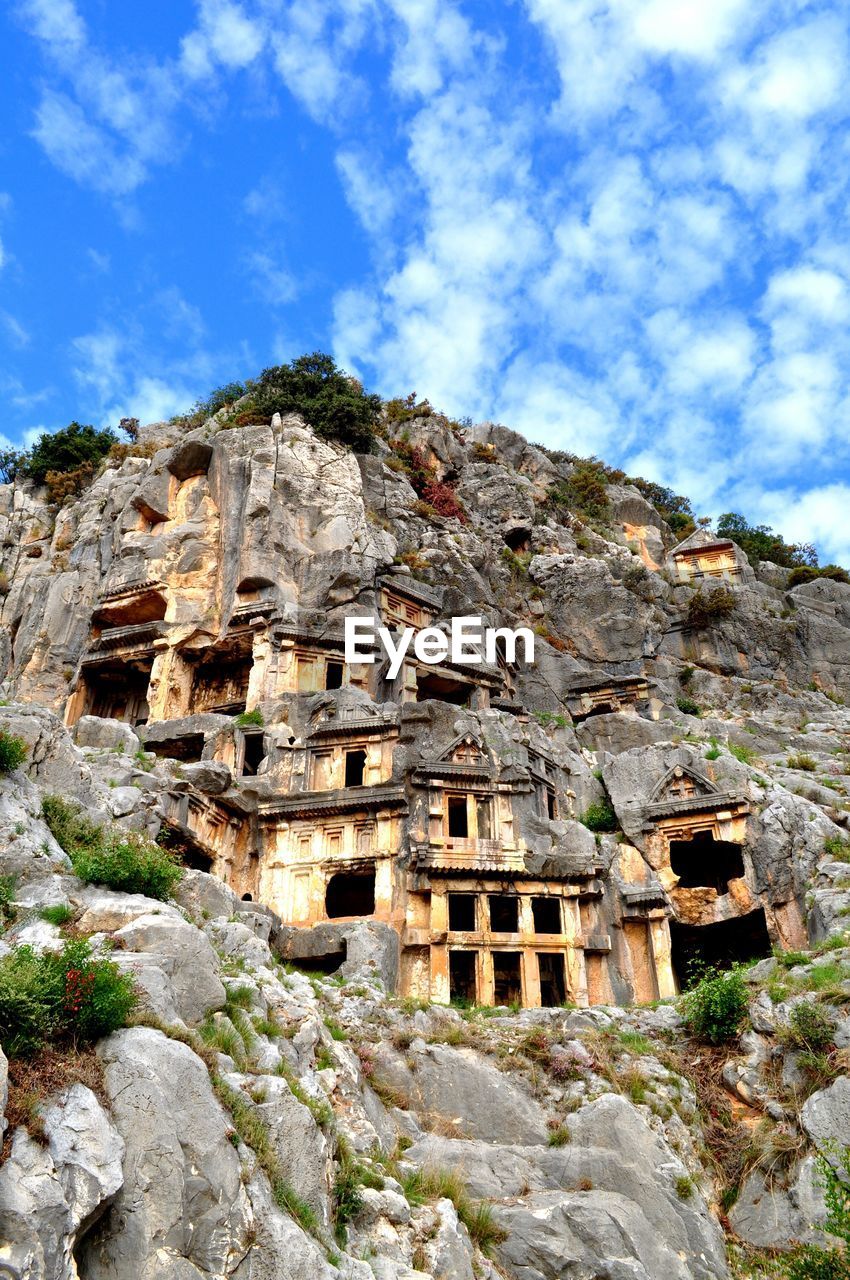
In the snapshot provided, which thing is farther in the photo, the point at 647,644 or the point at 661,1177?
the point at 647,644

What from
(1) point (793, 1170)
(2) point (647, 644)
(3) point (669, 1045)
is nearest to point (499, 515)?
(2) point (647, 644)

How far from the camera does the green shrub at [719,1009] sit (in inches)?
804

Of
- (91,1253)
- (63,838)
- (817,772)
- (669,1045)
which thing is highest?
(817,772)

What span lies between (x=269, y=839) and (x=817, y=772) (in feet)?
66.5

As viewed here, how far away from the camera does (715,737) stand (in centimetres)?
4028

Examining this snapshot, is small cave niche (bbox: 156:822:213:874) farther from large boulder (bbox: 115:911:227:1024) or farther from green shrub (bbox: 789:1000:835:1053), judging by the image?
green shrub (bbox: 789:1000:835:1053)

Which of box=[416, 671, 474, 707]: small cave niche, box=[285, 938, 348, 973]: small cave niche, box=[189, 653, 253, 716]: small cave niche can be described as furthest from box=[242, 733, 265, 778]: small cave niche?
box=[285, 938, 348, 973]: small cave niche

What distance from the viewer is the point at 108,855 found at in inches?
642

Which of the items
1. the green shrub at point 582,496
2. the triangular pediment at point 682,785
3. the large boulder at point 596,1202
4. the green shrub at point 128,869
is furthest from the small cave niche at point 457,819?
the green shrub at point 582,496

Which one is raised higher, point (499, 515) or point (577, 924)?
point (499, 515)

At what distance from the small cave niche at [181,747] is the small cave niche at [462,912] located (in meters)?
11.2

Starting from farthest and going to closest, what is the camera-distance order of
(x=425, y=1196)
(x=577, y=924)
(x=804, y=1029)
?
1. (x=577, y=924)
2. (x=804, y=1029)
3. (x=425, y=1196)

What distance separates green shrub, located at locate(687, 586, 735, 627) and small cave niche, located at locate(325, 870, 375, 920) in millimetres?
26968

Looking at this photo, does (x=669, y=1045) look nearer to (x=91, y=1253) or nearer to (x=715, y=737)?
(x=91, y=1253)
